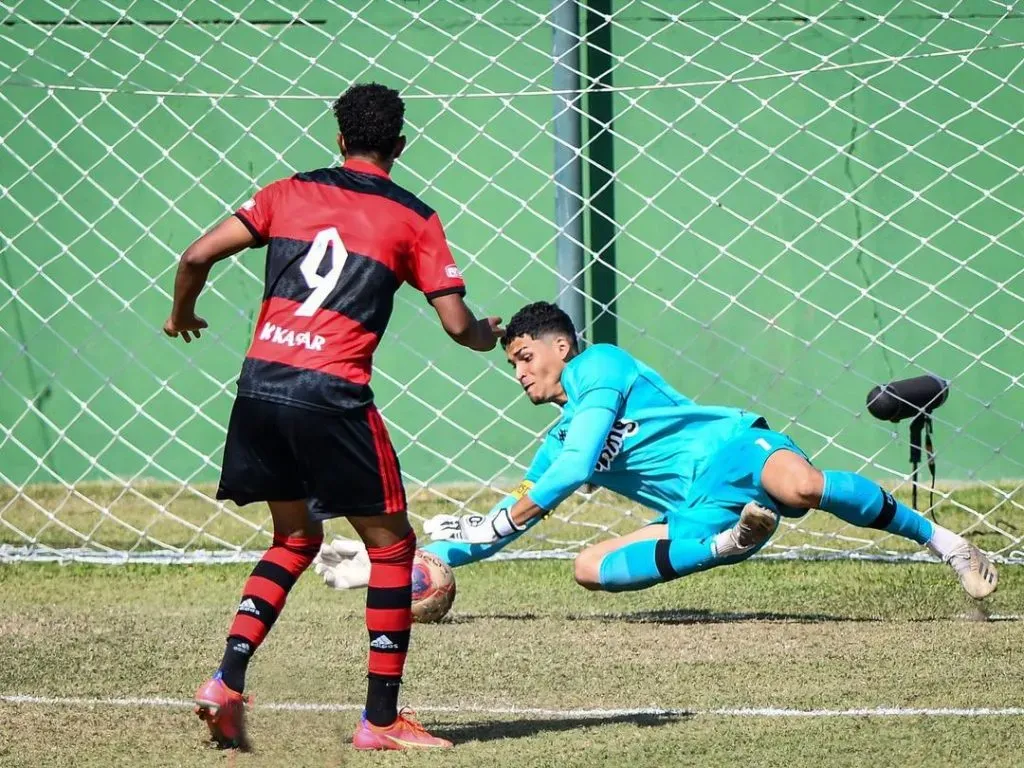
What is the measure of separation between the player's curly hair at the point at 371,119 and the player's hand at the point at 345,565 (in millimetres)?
1942

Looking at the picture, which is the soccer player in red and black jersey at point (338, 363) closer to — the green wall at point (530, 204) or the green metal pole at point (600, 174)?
the green wall at point (530, 204)

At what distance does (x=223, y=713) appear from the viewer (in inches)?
146

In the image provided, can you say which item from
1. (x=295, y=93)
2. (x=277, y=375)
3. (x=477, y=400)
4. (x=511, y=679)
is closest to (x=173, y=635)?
(x=511, y=679)

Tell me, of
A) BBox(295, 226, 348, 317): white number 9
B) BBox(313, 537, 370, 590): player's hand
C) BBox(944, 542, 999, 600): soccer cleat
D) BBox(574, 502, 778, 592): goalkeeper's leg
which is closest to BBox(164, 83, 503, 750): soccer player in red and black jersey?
BBox(295, 226, 348, 317): white number 9

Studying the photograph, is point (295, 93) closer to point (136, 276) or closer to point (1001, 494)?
point (136, 276)

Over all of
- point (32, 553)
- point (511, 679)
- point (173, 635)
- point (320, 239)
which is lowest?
point (32, 553)

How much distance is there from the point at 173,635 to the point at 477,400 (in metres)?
2.92

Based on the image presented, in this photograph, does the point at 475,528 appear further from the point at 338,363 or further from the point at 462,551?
the point at 338,363

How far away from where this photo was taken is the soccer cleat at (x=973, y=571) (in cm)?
494

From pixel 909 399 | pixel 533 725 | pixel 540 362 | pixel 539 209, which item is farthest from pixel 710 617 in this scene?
pixel 539 209

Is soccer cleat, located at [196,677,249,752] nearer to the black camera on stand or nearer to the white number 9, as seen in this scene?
the white number 9

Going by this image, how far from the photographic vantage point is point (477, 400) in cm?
792

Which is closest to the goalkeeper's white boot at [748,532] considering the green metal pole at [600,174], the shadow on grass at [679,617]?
the shadow on grass at [679,617]

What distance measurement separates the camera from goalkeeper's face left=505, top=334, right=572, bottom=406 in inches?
206
